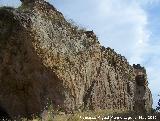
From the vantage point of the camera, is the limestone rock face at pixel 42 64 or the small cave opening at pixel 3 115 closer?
the limestone rock face at pixel 42 64

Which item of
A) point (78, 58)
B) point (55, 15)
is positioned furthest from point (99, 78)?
point (55, 15)

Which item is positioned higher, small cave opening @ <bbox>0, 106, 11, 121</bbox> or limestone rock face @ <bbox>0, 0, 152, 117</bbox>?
limestone rock face @ <bbox>0, 0, 152, 117</bbox>

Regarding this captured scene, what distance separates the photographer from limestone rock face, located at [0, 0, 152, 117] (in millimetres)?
19547

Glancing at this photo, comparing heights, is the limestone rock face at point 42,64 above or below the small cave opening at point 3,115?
above

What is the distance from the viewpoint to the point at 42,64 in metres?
19.5

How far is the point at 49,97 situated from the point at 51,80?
78 cm

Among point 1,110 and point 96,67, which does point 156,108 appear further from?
point 1,110

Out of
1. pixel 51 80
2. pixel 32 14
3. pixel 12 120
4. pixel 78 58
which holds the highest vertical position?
pixel 32 14

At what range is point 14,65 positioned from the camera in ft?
66.1

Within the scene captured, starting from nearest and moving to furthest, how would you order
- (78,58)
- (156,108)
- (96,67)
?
(156,108), (78,58), (96,67)

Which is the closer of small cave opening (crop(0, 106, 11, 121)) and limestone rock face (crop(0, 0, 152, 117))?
limestone rock face (crop(0, 0, 152, 117))

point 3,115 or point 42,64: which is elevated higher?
point 42,64

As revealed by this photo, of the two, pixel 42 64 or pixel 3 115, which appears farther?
pixel 3 115

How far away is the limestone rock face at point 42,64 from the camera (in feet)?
64.1
